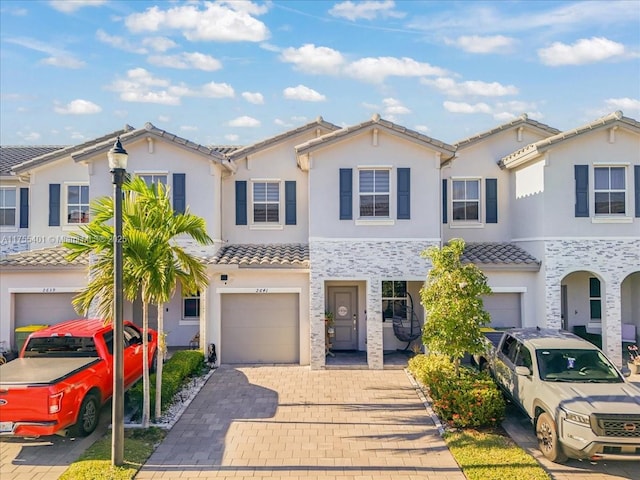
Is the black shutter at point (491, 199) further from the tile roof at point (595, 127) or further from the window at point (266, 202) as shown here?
the window at point (266, 202)

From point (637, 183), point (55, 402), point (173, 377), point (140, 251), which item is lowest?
point (173, 377)

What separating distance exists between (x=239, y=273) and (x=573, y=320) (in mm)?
11813

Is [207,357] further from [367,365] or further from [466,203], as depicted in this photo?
[466,203]

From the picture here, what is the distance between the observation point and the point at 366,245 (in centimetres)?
1364

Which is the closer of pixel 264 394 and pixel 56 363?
pixel 56 363

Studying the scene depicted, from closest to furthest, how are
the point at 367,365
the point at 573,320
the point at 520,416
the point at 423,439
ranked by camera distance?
the point at 423,439 < the point at 520,416 < the point at 367,365 < the point at 573,320

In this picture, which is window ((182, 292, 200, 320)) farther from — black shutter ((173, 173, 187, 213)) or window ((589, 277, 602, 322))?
window ((589, 277, 602, 322))

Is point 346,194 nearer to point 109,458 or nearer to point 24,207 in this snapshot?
point 109,458

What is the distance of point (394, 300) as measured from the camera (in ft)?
50.9

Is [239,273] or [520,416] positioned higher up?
[239,273]

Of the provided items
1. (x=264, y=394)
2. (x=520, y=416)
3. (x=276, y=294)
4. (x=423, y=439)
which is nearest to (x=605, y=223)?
(x=520, y=416)

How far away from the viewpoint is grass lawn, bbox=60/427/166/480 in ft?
23.5

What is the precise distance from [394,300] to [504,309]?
357 cm

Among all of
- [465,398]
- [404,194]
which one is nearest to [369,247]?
[404,194]
